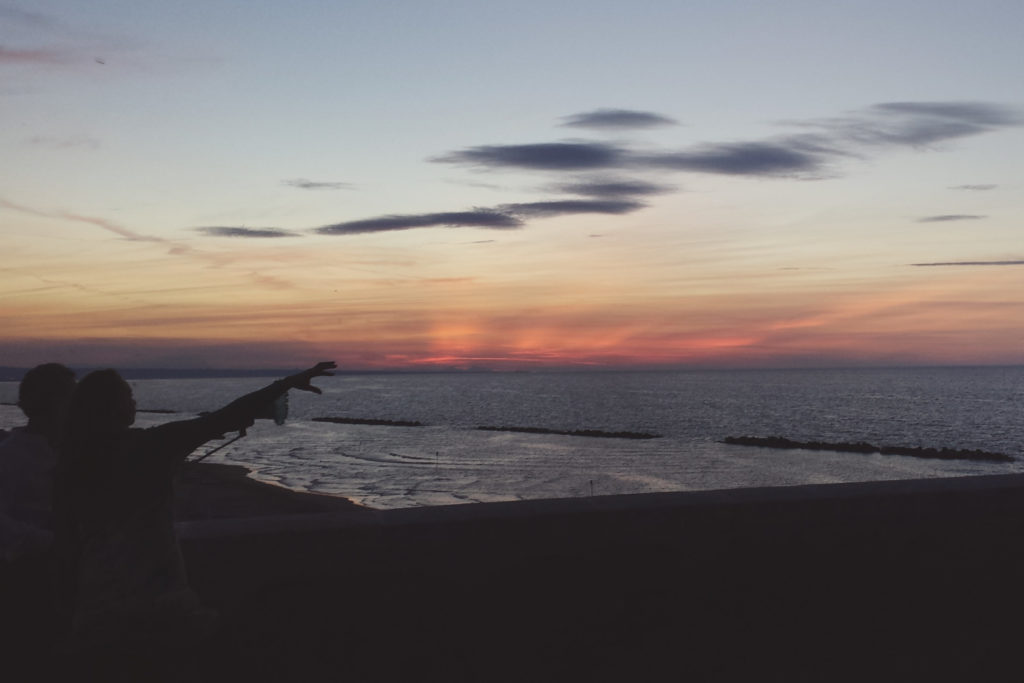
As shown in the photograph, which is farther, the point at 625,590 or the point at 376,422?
the point at 376,422

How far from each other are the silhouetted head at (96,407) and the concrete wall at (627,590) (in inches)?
60.8

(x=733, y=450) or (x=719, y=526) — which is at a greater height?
(x=719, y=526)

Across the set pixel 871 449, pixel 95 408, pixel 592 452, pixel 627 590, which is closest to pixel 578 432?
pixel 592 452

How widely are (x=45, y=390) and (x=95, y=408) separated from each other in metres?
0.95

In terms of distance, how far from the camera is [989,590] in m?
5.58

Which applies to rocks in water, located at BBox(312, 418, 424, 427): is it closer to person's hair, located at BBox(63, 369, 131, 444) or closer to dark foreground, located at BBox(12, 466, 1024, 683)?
dark foreground, located at BBox(12, 466, 1024, 683)

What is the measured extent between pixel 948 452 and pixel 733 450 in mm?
13940

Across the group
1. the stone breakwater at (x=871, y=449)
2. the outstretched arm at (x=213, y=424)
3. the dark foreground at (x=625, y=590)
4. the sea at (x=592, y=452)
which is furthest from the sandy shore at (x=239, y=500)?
the stone breakwater at (x=871, y=449)

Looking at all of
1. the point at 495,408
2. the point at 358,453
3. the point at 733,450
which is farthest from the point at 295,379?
the point at 495,408

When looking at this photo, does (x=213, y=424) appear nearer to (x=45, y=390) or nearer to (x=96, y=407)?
(x=96, y=407)

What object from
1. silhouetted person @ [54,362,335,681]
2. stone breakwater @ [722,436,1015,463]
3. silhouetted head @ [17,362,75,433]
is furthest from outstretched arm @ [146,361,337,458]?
stone breakwater @ [722,436,1015,463]

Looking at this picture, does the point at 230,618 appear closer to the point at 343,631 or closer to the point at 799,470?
the point at 343,631

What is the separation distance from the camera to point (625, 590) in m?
5.53

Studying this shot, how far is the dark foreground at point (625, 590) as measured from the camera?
14.7ft
